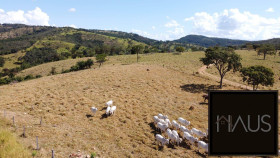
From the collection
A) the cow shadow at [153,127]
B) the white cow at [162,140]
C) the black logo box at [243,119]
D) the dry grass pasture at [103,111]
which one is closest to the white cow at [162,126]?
the cow shadow at [153,127]

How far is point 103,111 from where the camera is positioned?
25359mm

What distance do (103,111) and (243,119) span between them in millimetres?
23492

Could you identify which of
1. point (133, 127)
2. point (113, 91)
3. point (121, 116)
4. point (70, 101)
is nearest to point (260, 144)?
point (133, 127)

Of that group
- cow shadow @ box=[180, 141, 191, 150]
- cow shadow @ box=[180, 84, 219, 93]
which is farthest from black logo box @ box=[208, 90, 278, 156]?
cow shadow @ box=[180, 84, 219, 93]

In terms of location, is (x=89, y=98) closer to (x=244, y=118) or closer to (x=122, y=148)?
(x=122, y=148)

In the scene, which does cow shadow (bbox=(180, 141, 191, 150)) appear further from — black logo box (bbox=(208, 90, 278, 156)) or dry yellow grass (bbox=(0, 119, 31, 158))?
black logo box (bbox=(208, 90, 278, 156))

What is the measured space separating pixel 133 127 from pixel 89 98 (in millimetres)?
13186

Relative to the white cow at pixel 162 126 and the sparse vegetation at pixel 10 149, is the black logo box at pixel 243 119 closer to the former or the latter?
the sparse vegetation at pixel 10 149

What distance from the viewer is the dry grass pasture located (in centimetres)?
1573

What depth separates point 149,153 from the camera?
15.4 metres

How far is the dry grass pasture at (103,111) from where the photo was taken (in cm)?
1573

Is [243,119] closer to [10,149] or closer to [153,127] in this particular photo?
[10,149]

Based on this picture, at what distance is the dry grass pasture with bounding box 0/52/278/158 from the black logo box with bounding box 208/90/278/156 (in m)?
12.8

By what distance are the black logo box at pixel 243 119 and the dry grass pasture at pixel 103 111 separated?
12.8 meters
